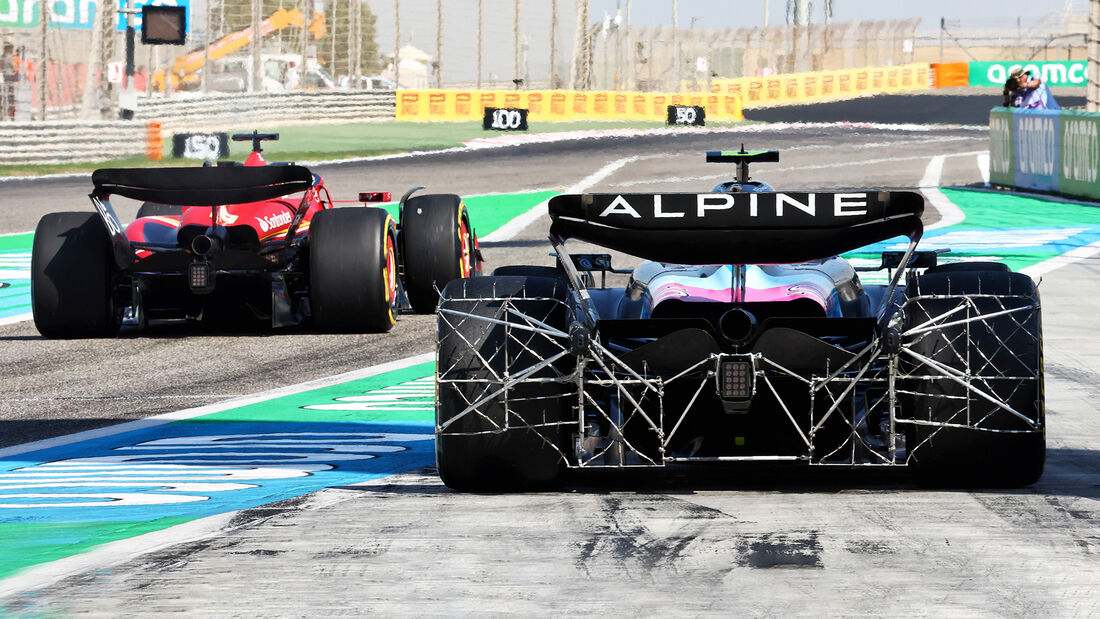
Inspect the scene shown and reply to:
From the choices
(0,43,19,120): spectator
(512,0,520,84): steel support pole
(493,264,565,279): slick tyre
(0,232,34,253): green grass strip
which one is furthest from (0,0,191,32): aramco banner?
(493,264,565,279): slick tyre

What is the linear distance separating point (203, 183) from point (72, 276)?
1372 millimetres

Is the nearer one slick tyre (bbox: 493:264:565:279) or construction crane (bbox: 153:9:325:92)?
slick tyre (bbox: 493:264:565:279)

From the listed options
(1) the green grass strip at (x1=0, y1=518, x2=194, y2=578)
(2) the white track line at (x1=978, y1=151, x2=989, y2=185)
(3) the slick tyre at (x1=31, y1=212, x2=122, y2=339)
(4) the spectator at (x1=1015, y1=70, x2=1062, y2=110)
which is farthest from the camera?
(2) the white track line at (x1=978, y1=151, x2=989, y2=185)

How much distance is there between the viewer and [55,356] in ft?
39.7

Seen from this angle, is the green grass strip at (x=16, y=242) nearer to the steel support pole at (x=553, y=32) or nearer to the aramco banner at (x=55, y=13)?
the aramco banner at (x=55, y=13)

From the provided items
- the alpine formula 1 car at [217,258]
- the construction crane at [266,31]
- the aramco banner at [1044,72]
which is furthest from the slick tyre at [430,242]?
the aramco banner at [1044,72]

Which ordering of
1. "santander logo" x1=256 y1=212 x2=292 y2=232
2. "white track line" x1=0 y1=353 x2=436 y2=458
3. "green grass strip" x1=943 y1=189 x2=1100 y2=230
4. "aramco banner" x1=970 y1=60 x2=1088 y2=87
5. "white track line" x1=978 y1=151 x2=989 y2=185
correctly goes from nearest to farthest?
"white track line" x1=0 y1=353 x2=436 y2=458, "santander logo" x1=256 y1=212 x2=292 y2=232, "green grass strip" x1=943 y1=189 x2=1100 y2=230, "white track line" x1=978 y1=151 x2=989 y2=185, "aramco banner" x1=970 y1=60 x2=1088 y2=87

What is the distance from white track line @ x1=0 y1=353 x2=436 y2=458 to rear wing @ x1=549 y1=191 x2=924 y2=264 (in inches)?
131

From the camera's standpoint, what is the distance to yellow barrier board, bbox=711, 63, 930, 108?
2537 inches

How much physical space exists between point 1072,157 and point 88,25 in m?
38.1

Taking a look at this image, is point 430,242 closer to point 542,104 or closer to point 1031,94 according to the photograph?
point 1031,94

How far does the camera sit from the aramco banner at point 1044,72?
72.3 meters

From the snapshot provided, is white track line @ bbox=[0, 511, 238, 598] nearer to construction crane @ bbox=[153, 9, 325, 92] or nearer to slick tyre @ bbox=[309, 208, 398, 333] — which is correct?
slick tyre @ bbox=[309, 208, 398, 333]

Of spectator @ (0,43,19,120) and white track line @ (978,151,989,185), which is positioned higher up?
spectator @ (0,43,19,120)
